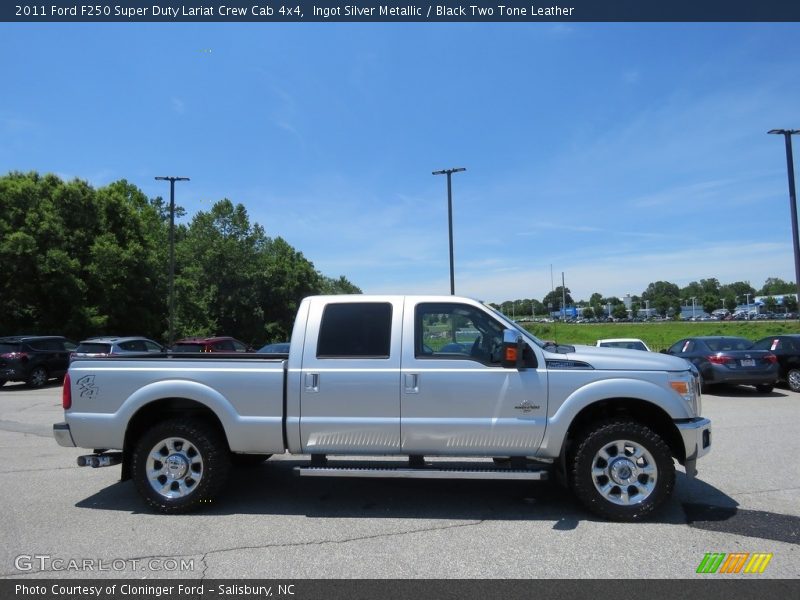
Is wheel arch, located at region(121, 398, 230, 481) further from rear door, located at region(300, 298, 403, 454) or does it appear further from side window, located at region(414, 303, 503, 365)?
side window, located at region(414, 303, 503, 365)

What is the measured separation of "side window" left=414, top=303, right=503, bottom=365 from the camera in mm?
5270

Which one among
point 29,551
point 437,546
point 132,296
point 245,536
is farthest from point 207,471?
point 132,296

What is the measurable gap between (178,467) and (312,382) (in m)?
1.52

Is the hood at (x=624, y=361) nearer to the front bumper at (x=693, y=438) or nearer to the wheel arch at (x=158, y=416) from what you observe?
the front bumper at (x=693, y=438)

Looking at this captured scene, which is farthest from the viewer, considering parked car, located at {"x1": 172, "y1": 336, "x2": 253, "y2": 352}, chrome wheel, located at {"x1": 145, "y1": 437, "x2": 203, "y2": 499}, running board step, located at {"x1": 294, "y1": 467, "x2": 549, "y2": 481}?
parked car, located at {"x1": 172, "y1": 336, "x2": 253, "y2": 352}

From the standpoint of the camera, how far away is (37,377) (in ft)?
58.5

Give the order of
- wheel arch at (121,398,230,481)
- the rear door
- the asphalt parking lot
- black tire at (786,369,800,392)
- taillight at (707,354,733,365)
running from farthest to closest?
black tire at (786,369,800,392) → taillight at (707,354,733,365) → wheel arch at (121,398,230,481) → the rear door → the asphalt parking lot

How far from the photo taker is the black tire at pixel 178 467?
5184 mm

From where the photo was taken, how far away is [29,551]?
433 cm

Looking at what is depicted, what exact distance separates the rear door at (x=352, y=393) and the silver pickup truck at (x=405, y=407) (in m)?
0.01

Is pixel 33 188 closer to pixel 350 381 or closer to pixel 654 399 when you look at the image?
pixel 350 381

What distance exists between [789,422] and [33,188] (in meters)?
31.3

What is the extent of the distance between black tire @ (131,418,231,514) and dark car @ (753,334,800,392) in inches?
563

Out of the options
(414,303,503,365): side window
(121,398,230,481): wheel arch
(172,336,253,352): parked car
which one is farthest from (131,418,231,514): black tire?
(172,336,253,352): parked car
